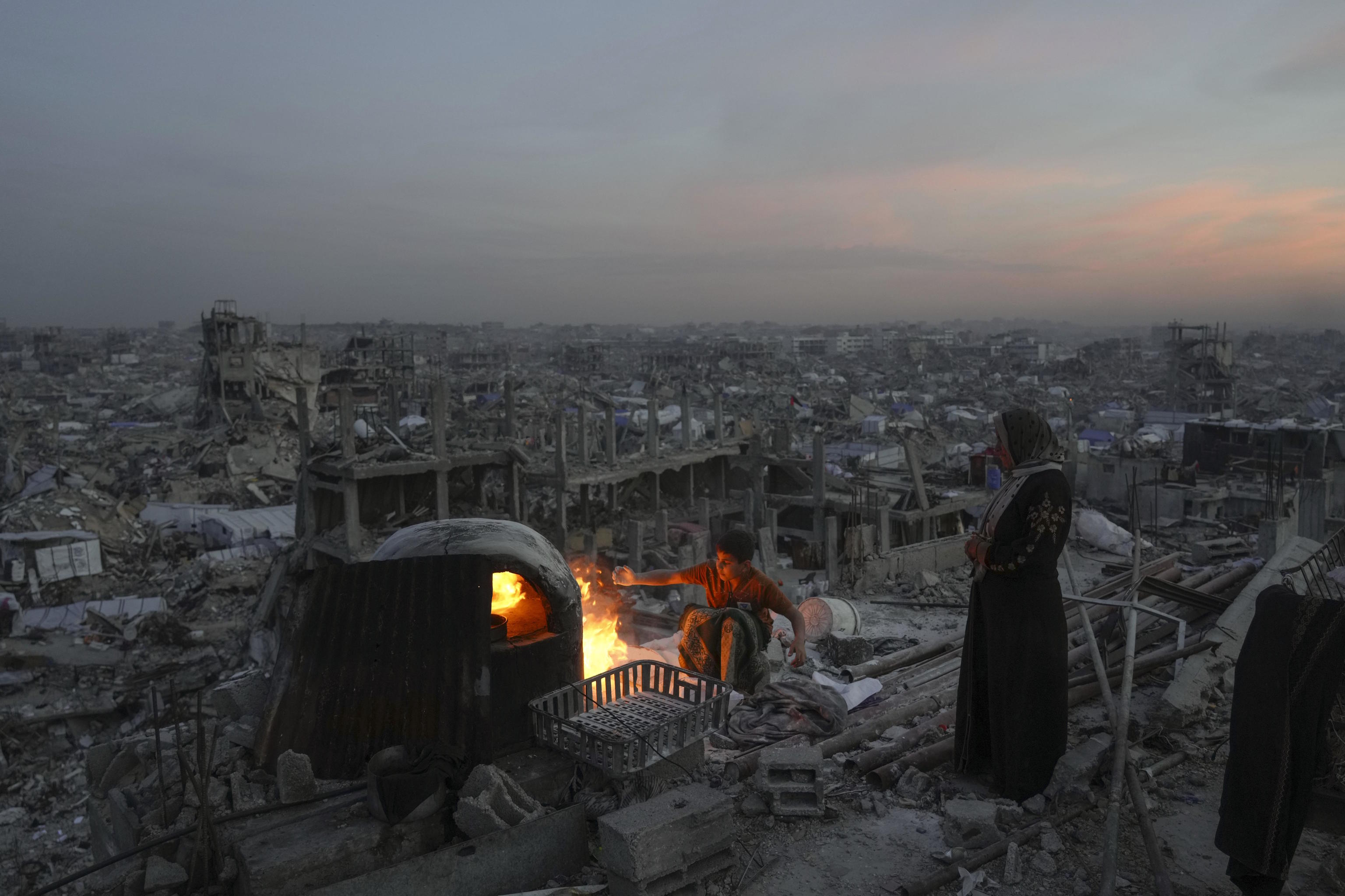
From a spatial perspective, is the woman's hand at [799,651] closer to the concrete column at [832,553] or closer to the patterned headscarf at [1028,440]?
the patterned headscarf at [1028,440]

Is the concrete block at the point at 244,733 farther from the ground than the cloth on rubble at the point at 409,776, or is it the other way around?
the cloth on rubble at the point at 409,776

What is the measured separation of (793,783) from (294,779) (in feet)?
7.14

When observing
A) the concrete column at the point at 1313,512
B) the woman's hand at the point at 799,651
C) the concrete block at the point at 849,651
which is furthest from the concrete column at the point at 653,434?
the woman's hand at the point at 799,651

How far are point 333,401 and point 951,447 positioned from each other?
25945 mm

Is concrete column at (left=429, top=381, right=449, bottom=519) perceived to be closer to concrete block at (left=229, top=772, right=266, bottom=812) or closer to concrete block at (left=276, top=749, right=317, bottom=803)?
concrete block at (left=229, top=772, right=266, bottom=812)

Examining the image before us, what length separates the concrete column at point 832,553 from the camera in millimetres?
12688

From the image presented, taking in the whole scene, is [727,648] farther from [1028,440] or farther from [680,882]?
[1028,440]

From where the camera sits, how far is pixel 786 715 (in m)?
5.08

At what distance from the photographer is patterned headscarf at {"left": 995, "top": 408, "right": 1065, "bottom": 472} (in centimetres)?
403

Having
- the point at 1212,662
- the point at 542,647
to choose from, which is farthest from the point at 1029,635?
the point at 542,647

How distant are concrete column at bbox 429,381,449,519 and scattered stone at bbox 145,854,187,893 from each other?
13203mm

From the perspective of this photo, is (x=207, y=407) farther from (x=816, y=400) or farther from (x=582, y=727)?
(x=582, y=727)

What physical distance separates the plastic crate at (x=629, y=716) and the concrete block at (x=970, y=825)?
3.70ft

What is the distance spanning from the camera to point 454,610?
416 centimetres
